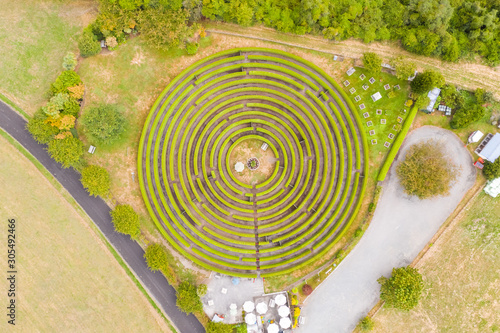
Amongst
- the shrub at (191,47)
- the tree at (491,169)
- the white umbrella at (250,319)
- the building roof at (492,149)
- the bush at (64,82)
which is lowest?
the white umbrella at (250,319)

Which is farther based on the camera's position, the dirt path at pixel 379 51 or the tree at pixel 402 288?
the dirt path at pixel 379 51

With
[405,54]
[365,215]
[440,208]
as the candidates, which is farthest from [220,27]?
[440,208]

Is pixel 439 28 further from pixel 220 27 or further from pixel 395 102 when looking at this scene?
pixel 220 27

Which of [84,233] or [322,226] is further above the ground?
[84,233]

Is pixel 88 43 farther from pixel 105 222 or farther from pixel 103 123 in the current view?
pixel 105 222

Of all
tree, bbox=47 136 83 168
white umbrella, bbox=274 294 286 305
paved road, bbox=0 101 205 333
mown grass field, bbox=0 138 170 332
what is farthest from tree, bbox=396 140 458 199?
tree, bbox=47 136 83 168

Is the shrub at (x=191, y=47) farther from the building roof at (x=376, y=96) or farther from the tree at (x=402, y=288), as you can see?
the tree at (x=402, y=288)

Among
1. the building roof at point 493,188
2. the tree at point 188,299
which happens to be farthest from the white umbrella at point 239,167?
the building roof at point 493,188

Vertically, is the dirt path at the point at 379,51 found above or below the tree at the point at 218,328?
above

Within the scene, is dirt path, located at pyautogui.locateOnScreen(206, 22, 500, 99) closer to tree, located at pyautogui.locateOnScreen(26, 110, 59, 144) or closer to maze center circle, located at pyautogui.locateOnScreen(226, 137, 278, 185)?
maze center circle, located at pyautogui.locateOnScreen(226, 137, 278, 185)
